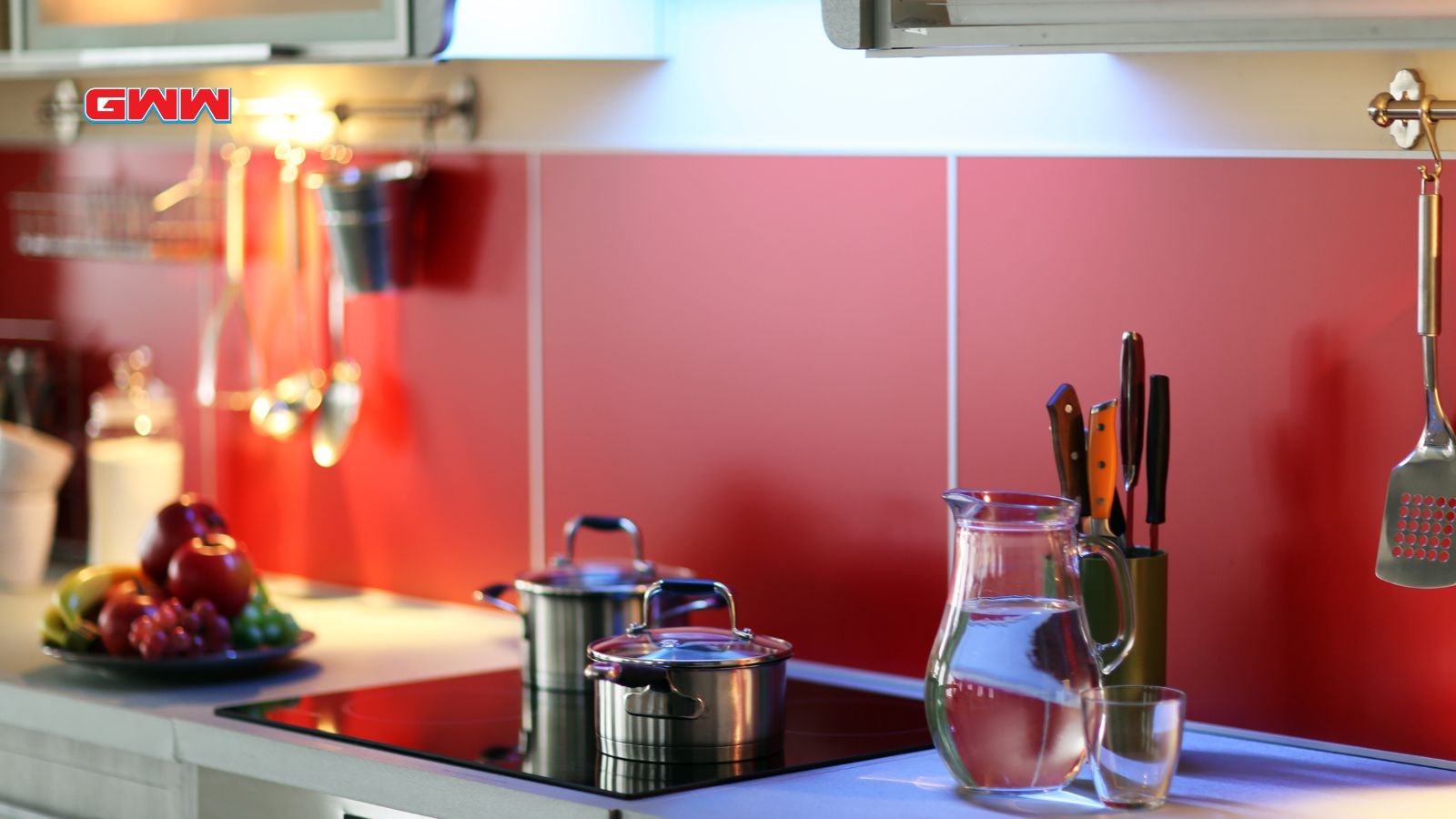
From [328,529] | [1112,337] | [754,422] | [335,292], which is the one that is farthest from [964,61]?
[328,529]

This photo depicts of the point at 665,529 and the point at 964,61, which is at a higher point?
the point at 964,61

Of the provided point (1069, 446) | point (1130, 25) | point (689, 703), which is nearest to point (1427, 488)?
point (1069, 446)

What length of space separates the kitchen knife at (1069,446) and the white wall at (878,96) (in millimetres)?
252

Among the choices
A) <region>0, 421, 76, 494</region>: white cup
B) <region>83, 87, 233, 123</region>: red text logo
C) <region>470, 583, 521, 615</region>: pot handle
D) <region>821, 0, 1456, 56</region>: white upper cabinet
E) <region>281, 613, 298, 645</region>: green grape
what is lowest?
<region>281, 613, 298, 645</region>: green grape

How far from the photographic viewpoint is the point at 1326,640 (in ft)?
5.53

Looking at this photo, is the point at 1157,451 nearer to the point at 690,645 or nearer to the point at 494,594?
the point at 690,645

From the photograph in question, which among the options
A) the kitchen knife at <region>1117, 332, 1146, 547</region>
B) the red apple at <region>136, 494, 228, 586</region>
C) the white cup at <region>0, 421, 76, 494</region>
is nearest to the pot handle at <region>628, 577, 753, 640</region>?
the kitchen knife at <region>1117, 332, 1146, 547</region>

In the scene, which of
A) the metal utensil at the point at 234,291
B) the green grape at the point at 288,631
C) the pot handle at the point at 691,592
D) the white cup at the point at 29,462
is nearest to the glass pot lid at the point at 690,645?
the pot handle at the point at 691,592

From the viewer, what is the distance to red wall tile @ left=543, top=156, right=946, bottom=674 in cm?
196

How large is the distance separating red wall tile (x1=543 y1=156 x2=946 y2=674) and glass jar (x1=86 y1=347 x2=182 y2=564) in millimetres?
636

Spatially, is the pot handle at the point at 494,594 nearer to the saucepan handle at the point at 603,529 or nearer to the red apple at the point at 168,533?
the saucepan handle at the point at 603,529

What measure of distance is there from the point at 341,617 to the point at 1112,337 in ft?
3.43

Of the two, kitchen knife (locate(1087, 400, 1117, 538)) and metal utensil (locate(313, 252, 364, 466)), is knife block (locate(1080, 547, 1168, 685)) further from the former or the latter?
metal utensil (locate(313, 252, 364, 466))

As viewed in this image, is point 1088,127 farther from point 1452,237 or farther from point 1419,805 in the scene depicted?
point 1419,805
